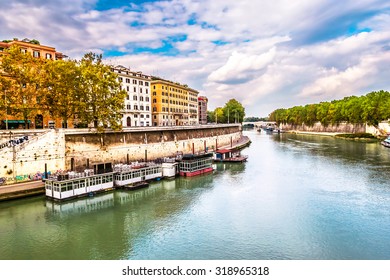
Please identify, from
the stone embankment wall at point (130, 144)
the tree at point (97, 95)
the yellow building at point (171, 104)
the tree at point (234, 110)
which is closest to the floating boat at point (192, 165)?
the stone embankment wall at point (130, 144)

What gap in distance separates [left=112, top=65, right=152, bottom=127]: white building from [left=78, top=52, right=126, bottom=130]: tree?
19797 millimetres

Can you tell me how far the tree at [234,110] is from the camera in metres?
133

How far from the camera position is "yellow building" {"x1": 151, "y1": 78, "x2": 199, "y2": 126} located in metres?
74.2

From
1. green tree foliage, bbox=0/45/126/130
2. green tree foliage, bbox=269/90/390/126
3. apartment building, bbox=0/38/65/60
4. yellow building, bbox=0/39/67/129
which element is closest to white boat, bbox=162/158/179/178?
green tree foliage, bbox=0/45/126/130

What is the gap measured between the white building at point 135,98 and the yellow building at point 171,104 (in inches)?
162

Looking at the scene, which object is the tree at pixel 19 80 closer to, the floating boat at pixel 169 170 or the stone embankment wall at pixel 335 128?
the floating boat at pixel 169 170

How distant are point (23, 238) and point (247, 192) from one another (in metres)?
21.6

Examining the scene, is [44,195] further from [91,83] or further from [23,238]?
[91,83]

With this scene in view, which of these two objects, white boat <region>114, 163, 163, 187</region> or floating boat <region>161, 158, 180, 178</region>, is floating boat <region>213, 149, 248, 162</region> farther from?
white boat <region>114, 163, 163, 187</region>

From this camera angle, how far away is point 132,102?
64750mm

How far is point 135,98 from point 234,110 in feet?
242

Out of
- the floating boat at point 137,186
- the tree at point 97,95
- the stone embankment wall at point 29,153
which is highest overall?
the tree at point 97,95

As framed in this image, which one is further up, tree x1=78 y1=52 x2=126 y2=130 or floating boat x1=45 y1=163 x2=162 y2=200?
tree x1=78 y1=52 x2=126 y2=130

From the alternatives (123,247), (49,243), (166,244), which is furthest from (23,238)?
(166,244)
